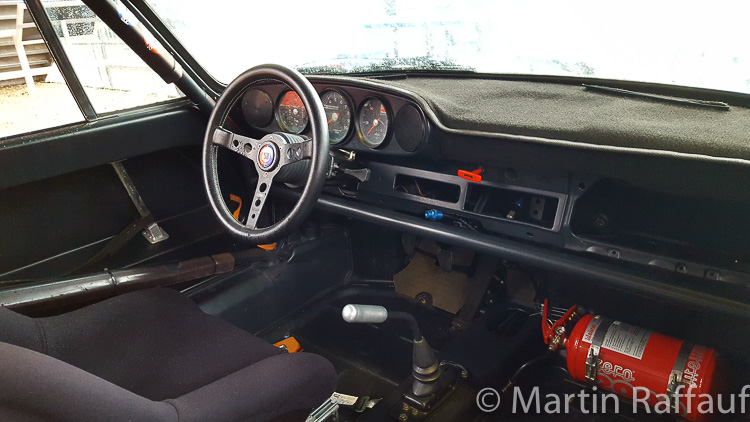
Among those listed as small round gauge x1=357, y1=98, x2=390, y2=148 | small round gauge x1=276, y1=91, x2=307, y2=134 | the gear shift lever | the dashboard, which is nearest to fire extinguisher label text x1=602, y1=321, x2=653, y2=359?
the dashboard

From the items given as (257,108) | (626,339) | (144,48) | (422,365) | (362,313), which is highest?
(144,48)

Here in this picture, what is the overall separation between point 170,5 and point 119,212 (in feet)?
2.75

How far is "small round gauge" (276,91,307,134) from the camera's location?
2.01 meters

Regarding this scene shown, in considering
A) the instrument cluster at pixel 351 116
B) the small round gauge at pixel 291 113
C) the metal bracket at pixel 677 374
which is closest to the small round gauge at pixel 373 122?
the instrument cluster at pixel 351 116

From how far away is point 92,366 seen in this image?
1.43 m

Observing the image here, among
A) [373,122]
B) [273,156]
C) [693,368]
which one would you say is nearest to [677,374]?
[693,368]

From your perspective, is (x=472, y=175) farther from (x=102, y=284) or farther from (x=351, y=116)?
(x=102, y=284)

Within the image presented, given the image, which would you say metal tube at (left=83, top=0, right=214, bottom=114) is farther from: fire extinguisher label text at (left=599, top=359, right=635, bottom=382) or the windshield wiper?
fire extinguisher label text at (left=599, top=359, right=635, bottom=382)

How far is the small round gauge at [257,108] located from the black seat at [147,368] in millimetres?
762

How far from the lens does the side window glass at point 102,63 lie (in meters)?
1.94

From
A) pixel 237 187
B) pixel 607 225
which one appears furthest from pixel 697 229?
pixel 237 187

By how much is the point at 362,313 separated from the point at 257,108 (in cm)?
102

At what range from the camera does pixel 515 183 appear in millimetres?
1702

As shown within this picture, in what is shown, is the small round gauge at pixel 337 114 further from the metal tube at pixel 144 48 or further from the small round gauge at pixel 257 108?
the metal tube at pixel 144 48
